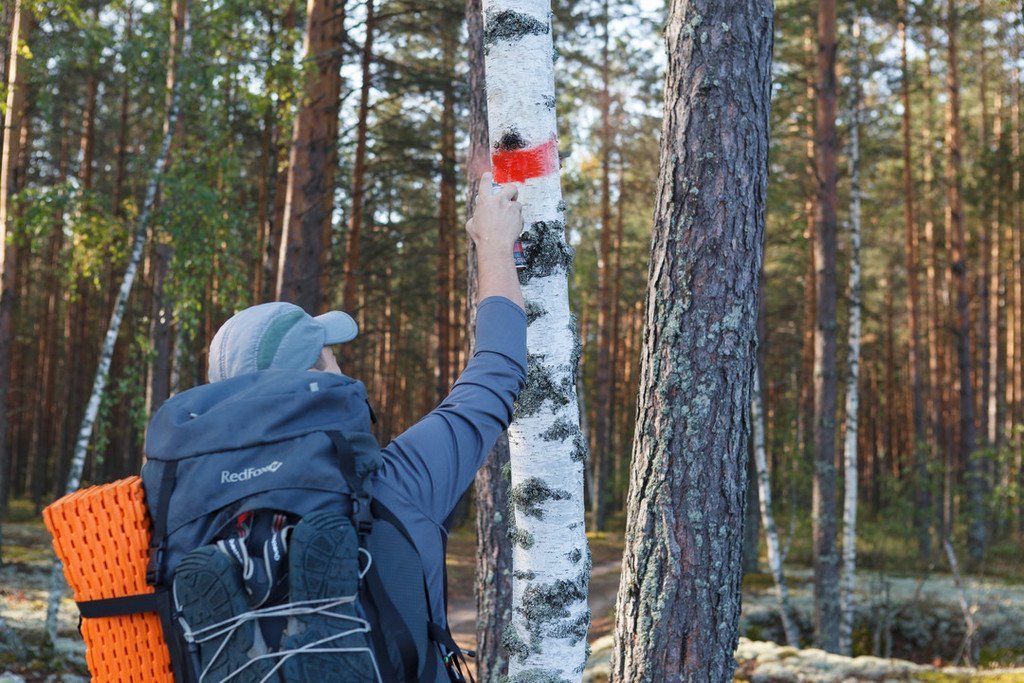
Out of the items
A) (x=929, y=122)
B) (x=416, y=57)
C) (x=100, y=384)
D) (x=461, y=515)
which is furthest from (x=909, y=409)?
(x=100, y=384)

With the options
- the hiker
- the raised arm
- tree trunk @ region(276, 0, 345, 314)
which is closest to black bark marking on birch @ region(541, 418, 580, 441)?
the raised arm

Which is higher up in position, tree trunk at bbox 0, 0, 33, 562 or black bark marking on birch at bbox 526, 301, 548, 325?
tree trunk at bbox 0, 0, 33, 562

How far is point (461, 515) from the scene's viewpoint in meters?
27.2

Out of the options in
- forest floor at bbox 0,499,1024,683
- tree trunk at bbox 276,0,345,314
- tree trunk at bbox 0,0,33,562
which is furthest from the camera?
tree trunk at bbox 0,0,33,562

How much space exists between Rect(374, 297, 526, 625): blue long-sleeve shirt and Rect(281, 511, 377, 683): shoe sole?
0.62 feet

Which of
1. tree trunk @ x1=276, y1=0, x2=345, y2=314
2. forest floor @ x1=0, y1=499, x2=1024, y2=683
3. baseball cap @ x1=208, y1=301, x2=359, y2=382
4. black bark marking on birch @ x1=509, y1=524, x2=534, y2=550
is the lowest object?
forest floor @ x1=0, y1=499, x2=1024, y2=683

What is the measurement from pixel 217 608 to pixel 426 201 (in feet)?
A: 67.5

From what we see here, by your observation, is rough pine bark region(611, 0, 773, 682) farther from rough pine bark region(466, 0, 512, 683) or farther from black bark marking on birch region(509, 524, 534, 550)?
black bark marking on birch region(509, 524, 534, 550)

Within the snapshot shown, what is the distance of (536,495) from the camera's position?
2721 millimetres

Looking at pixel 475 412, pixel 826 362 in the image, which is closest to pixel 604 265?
pixel 826 362

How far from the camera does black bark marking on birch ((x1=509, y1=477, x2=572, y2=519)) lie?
8.87 feet

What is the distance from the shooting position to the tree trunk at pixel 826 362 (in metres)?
10.9

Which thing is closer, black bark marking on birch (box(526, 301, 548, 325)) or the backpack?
the backpack

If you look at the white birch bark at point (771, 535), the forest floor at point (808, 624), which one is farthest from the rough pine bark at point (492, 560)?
the white birch bark at point (771, 535)
